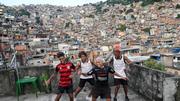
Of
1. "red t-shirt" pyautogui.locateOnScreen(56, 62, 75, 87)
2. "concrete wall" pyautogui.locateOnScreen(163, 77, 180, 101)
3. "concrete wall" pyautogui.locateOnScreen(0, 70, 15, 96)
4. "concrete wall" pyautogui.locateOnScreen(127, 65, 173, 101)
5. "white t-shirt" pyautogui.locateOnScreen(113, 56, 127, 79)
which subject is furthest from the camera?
"concrete wall" pyautogui.locateOnScreen(0, 70, 15, 96)

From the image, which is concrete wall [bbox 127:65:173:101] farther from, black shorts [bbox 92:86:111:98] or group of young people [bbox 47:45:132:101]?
black shorts [bbox 92:86:111:98]

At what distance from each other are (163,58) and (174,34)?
3505cm

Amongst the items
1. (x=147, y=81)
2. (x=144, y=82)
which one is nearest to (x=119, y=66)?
(x=147, y=81)

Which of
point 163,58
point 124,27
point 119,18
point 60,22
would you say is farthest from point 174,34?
point 60,22

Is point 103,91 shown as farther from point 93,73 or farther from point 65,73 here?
point 65,73

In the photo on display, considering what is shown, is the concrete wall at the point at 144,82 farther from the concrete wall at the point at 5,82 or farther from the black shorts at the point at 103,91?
the black shorts at the point at 103,91

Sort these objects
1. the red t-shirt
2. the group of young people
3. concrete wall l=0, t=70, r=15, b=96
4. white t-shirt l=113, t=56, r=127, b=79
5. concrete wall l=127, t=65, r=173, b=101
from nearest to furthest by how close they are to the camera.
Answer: the group of young people → the red t-shirt → concrete wall l=127, t=65, r=173, b=101 → white t-shirt l=113, t=56, r=127, b=79 → concrete wall l=0, t=70, r=15, b=96

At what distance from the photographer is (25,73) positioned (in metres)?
8.84

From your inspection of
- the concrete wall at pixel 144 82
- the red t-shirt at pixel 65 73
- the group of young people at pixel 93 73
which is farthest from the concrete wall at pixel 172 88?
the red t-shirt at pixel 65 73

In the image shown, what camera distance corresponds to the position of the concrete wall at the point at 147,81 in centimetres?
649

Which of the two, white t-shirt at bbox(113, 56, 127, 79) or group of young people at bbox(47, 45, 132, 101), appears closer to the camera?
group of young people at bbox(47, 45, 132, 101)

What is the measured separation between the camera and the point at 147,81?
725cm

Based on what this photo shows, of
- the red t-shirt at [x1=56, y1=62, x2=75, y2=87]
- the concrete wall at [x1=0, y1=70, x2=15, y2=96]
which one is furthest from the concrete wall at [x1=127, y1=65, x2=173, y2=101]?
the concrete wall at [x1=0, y1=70, x2=15, y2=96]

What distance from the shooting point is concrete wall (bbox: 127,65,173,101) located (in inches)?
255
